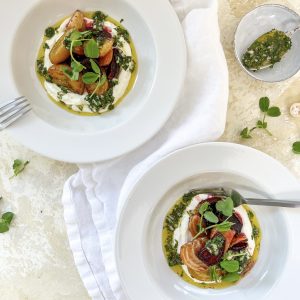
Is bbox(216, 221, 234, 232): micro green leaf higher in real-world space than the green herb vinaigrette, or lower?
lower

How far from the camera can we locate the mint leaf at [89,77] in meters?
1.76

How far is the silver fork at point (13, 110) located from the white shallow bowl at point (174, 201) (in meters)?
0.46

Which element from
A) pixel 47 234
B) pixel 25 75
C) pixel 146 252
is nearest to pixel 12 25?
pixel 25 75

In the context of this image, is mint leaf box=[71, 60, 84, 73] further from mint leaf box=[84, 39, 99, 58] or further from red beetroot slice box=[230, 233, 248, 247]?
red beetroot slice box=[230, 233, 248, 247]

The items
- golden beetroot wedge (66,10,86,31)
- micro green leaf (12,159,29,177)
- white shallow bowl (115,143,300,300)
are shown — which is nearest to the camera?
white shallow bowl (115,143,300,300)

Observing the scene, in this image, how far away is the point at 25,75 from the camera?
1.85m

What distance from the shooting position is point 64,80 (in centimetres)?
182

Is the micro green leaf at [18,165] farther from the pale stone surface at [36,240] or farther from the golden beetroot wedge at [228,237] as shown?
the golden beetroot wedge at [228,237]

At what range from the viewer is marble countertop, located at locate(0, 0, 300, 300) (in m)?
1.89

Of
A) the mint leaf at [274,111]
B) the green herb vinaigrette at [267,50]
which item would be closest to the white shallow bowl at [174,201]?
the mint leaf at [274,111]

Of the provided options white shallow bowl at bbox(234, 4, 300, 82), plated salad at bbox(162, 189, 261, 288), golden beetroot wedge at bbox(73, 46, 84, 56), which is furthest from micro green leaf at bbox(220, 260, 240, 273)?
golden beetroot wedge at bbox(73, 46, 84, 56)

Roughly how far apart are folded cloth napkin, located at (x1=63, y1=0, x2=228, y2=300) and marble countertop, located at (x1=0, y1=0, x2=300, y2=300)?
9cm

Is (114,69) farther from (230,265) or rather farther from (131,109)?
(230,265)

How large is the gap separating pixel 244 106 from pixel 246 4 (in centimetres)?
37
